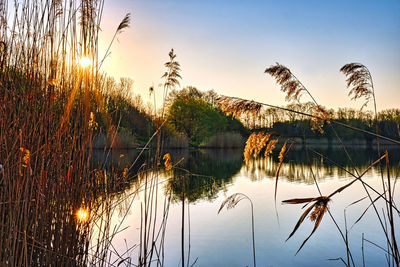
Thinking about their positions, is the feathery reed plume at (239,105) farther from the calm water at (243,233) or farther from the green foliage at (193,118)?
the green foliage at (193,118)

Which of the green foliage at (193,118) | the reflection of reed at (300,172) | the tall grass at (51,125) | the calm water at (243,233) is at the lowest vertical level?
the calm water at (243,233)

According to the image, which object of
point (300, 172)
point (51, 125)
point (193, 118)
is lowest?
point (300, 172)

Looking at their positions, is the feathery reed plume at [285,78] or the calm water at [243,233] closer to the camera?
the feathery reed plume at [285,78]

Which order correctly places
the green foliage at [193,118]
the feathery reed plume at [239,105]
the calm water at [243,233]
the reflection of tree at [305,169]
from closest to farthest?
the feathery reed plume at [239,105], the calm water at [243,233], the reflection of tree at [305,169], the green foliage at [193,118]

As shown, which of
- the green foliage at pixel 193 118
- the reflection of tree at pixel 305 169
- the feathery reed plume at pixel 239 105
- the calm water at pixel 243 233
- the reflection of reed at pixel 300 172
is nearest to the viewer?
the feathery reed plume at pixel 239 105

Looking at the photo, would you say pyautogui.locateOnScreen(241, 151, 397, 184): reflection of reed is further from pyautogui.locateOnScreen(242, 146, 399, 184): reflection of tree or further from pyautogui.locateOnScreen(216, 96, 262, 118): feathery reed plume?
pyautogui.locateOnScreen(216, 96, 262, 118): feathery reed plume

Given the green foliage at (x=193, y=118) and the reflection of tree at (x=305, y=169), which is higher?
the green foliage at (x=193, y=118)

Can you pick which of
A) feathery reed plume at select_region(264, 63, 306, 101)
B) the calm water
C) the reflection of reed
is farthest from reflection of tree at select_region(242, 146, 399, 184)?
feathery reed plume at select_region(264, 63, 306, 101)

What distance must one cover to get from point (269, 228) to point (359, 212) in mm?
2475

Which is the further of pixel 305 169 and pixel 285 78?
pixel 305 169

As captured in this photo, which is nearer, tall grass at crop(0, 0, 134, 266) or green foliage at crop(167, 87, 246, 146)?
tall grass at crop(0, 0, 134, 266)

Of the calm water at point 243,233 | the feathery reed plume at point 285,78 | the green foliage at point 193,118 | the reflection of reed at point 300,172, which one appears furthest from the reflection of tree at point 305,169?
the green foliage at point 193,118

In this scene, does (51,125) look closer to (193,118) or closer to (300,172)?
(300,172)

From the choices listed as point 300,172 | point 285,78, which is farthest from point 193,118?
point 285,78
